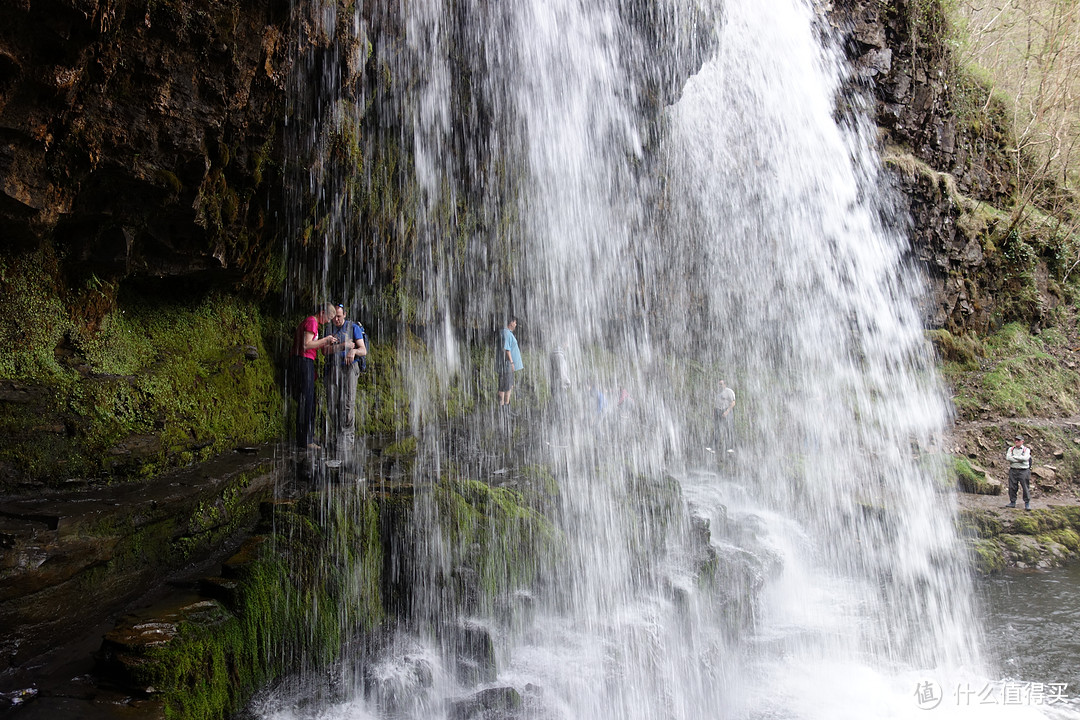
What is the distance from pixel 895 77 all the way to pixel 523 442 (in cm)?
1676

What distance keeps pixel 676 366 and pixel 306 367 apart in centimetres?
1174

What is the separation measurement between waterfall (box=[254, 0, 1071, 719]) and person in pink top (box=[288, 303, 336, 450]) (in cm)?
132

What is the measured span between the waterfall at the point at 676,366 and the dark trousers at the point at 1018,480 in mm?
1364

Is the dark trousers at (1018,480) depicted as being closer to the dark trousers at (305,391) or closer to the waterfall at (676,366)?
the waterfall at (676,366)

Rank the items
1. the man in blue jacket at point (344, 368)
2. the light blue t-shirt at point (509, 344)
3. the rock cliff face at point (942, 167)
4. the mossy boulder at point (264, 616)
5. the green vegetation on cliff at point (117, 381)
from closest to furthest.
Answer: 1. the mossy boulder at point (264, 616)
2. the green vegetation on cliff at point (117, 381)
3. the man in blue jacket at point (344, 368)
4. the light blue t-shirt at point (509, 344)
5. the rock cliff face at point (942, 167)

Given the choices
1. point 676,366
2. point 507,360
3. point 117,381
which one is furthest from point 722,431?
point 117,381

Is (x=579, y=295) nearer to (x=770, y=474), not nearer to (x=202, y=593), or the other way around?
(x=770, y=474)

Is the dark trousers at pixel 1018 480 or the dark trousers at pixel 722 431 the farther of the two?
the dark trousers at pixel 722 431

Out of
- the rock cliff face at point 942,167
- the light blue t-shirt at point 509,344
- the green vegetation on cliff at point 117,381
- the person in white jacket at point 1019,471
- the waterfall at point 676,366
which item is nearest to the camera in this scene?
the green vegetation on cliff at point 117,381

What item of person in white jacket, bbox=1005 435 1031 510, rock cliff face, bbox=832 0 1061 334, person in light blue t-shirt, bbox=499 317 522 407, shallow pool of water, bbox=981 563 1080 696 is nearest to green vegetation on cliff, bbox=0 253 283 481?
person in light blue t-shirt, bbox=499 317 522 407

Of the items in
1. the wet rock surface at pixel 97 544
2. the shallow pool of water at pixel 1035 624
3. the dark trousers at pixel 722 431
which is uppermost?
the dark trousers at pixel 722 431

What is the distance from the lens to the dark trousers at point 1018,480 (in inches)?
476

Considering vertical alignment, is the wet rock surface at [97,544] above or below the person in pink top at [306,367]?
below

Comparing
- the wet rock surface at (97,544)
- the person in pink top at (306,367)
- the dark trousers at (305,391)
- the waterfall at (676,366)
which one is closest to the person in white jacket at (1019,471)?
the waterfall at (676,366)
